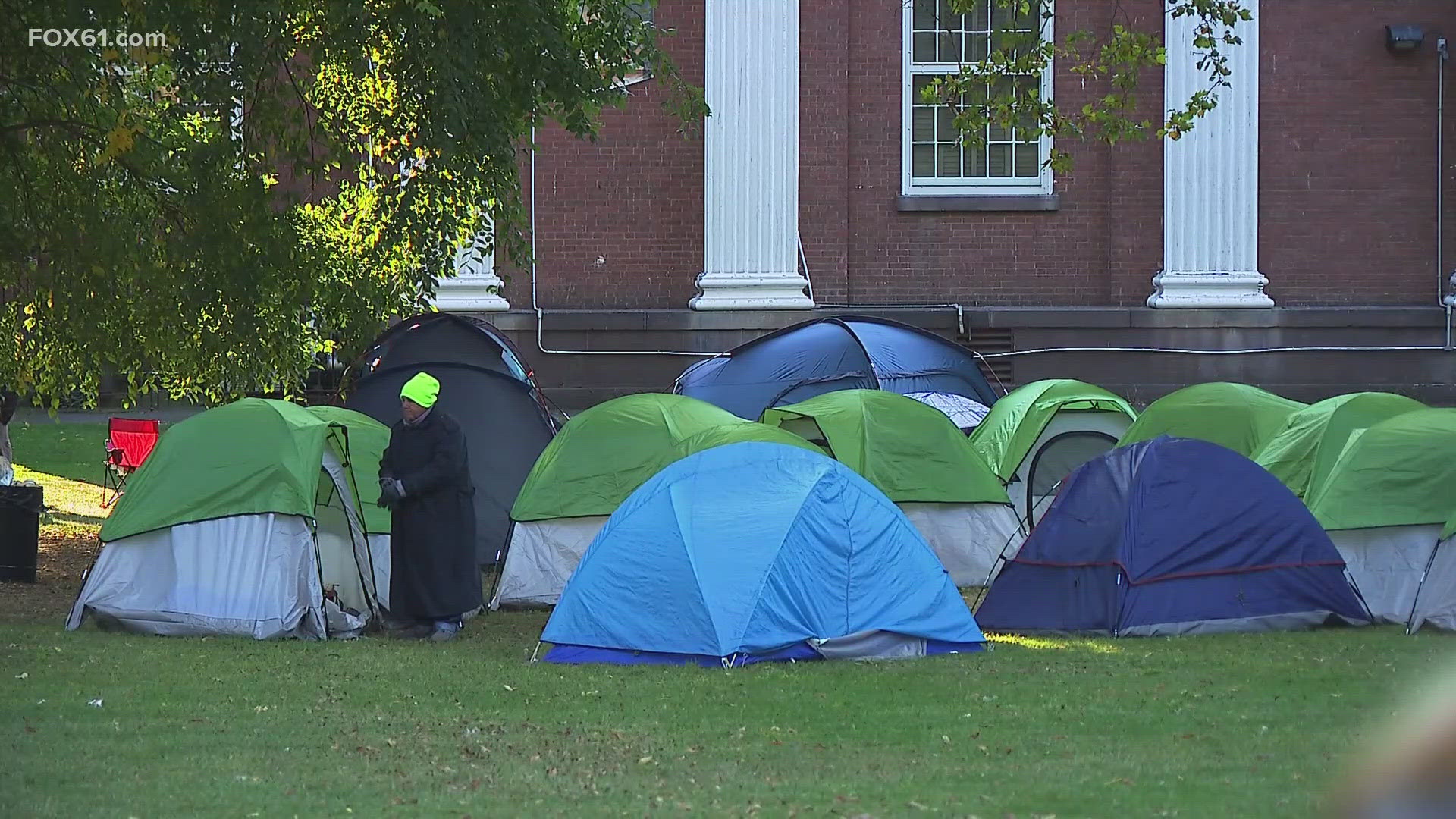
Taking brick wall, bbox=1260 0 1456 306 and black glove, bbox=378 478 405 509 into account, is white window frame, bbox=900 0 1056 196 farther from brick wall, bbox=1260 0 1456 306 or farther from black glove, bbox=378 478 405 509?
black glove, bbox=378 478 405 509

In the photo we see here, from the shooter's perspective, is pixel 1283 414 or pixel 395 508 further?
pixel 1283 414

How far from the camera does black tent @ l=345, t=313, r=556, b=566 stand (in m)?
13.6

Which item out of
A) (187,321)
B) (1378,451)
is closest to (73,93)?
(187,321)

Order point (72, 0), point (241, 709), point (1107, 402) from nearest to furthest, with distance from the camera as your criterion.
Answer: point (241, 709)
point (72, 0)
point (1107, 402)

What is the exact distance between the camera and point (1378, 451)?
10648 millimetres

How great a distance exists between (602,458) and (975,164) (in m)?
11.6

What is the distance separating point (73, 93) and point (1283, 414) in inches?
379

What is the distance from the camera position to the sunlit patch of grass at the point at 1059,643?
965 cm

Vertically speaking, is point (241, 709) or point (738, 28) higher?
point (738, 28)

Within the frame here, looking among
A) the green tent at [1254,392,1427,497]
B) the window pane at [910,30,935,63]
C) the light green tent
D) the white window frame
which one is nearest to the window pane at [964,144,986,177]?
the white window frame

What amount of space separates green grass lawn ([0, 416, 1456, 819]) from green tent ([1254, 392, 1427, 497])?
1.85 m

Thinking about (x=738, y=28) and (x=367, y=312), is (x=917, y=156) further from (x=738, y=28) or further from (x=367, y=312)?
(x=367, y=312)

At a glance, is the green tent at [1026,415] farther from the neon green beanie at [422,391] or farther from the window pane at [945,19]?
the window pane at [945,19]

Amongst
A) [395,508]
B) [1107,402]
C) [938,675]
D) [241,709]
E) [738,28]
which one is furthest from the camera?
[738,28]
